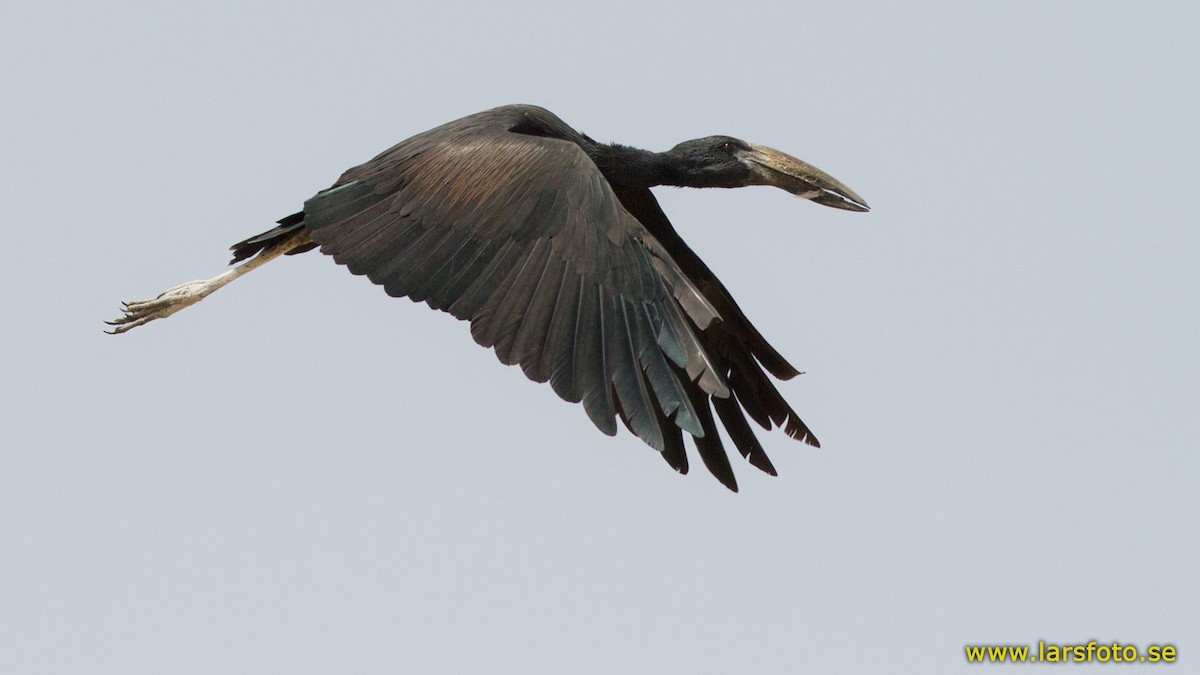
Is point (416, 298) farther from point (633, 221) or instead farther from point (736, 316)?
point (736, 316)

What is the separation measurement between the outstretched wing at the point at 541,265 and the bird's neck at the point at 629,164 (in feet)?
3.58

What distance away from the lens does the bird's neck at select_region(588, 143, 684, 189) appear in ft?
45.3

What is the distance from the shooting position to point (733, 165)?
13844 mm

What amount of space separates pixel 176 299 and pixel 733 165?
12.8 ft

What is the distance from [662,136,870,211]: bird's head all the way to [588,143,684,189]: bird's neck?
0.08 m

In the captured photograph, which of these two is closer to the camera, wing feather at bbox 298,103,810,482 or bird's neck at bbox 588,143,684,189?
wing feather at bbox 298,103,810,482

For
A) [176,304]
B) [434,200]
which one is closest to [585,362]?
[434,200]

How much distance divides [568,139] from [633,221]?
1951 millimetres

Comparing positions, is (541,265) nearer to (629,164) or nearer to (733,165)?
(629,164)

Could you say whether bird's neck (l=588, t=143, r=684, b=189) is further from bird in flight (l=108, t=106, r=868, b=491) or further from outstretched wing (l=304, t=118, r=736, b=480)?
outstretched wing (l=304, t=118, r=736, b=480)

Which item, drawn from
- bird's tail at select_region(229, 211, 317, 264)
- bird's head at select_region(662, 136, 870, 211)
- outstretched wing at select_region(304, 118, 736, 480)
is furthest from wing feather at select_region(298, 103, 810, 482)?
bird's head at select_region(662, 136, 870, 211)

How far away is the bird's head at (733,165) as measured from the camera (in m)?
13.7

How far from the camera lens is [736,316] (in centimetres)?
1434

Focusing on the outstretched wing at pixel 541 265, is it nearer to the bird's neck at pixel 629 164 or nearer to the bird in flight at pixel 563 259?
the bird in flight at pixel 563 259
